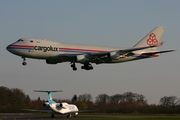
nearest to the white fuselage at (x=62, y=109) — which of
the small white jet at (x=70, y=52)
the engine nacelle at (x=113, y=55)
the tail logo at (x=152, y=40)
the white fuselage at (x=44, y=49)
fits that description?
the small white jet at (x=70, y=52)

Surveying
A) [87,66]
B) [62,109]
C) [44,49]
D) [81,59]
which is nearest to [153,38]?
[87,66]

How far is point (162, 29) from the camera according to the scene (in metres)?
88.5

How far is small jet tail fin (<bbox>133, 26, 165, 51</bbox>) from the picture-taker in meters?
86.4

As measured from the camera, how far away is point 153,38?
286 ft

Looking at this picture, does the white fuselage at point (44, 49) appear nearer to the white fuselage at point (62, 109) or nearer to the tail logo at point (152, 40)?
the white fuselage at point (62, 109)

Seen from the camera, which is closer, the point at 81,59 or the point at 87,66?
the point at 81,59

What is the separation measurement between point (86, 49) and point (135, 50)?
8.65m

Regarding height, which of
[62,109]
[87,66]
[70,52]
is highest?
[70,52]

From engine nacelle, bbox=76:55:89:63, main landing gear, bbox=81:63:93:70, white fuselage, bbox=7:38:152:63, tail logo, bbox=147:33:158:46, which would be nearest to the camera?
white fuselage, bbox=7:38:152:63

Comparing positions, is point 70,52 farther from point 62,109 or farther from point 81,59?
point 62,109

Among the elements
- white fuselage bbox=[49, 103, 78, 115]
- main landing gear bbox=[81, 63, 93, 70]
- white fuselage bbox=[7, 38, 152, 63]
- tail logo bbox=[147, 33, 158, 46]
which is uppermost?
tail logo bbox=[147, 33, 158, 46]

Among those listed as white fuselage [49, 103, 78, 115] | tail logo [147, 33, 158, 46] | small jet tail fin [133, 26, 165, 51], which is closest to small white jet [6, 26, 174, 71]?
small jet tail fin [133, 26, 165, 51]

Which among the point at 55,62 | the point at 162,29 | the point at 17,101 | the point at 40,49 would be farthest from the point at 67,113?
the point at 17,101

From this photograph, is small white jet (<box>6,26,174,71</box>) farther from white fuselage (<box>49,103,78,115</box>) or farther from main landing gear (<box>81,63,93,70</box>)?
white fuselage (<box>49,103,78,115</box>)
